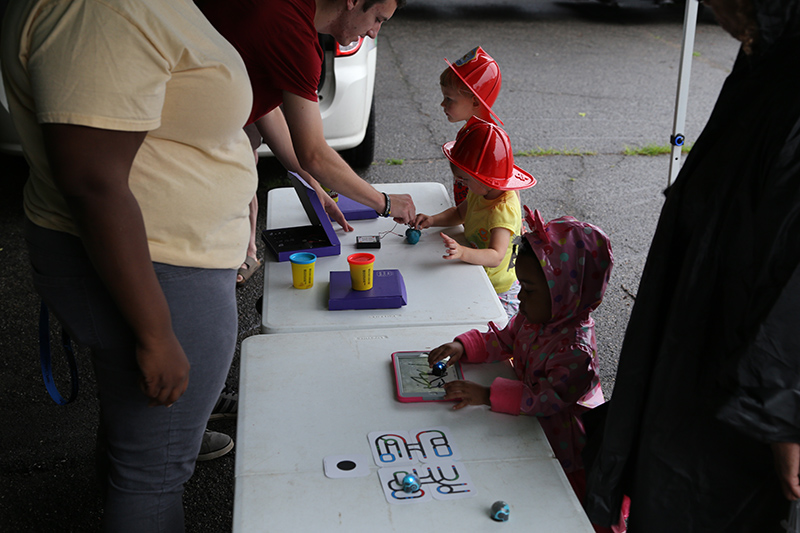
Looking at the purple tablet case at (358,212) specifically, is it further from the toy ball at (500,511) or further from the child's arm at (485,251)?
the toy ball at (500,511)

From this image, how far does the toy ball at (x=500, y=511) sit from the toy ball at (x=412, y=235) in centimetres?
125

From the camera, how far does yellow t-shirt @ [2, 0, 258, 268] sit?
1019mm

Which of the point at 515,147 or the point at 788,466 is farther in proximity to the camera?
the point at 515,147

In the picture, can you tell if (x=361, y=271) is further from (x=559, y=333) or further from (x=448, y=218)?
(x=448, y=218)

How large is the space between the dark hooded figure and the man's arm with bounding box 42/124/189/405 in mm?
896

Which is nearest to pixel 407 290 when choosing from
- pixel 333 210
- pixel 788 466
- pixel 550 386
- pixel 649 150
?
pixel 333 210

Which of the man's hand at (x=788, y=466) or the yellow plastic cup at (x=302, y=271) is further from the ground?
the man's hand at (x=788, y=466)

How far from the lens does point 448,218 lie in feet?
8.60

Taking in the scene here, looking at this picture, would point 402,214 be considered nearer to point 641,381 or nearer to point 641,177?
point 641,381

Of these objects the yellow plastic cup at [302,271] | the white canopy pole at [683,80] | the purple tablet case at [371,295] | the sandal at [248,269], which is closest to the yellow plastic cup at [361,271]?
the purple tablet case at [371,295]

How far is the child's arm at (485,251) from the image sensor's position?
2.25m

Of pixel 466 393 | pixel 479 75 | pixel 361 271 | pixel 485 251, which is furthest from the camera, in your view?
pixel 479 75

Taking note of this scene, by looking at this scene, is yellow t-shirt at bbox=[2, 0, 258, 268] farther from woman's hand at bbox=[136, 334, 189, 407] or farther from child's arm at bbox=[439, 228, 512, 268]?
child's arm at bbox=[439, 228, 512, 268]

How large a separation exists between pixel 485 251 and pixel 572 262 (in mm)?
645
